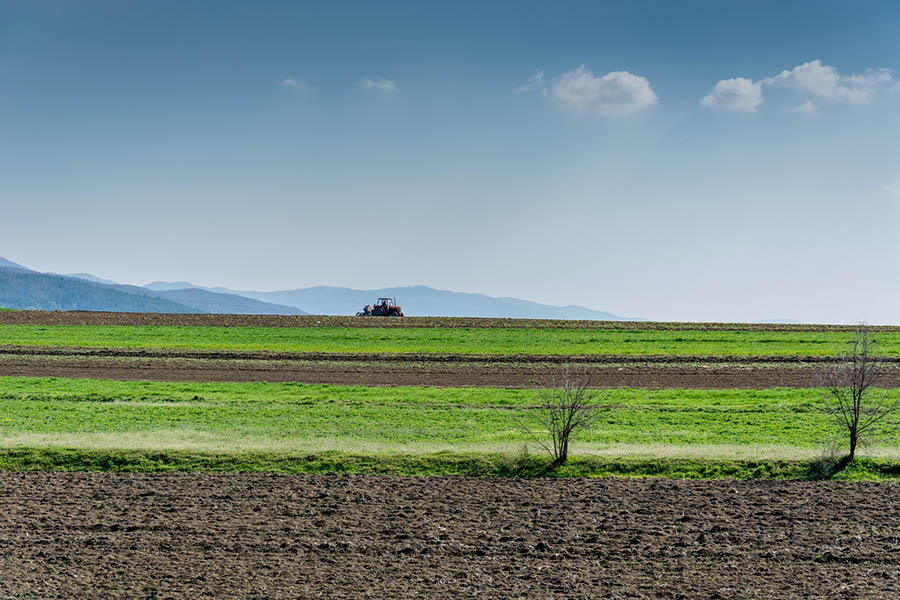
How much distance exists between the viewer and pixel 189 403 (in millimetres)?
28719

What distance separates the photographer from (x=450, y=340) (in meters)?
53.3

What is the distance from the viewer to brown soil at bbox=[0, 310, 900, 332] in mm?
58938

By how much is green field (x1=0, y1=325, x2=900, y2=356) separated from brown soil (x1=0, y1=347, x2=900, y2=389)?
3.73m

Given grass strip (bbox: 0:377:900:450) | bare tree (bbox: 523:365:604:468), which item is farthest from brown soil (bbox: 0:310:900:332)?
bare tree (bbox: 523:365:604:468)

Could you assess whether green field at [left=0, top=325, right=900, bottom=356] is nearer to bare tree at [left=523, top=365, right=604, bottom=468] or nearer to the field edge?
bare tree at [left=523, top=365, right=604, bottom=468]

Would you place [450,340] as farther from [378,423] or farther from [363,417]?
[378,423]

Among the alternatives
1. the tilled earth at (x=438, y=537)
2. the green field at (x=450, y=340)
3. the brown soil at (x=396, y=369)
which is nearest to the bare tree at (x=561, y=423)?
the tilled earth at (x=438, y=537)

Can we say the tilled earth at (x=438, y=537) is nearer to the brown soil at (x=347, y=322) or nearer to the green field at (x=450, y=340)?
the green field at (x=450, y=340)

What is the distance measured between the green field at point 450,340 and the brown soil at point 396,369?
3.73m

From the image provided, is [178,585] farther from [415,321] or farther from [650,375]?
[415,321]

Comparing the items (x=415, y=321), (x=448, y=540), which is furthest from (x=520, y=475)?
(x=415, y=321)

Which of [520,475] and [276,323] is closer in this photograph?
[520,475]

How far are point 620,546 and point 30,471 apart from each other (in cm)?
1434

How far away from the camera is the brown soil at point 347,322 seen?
58938 mm
